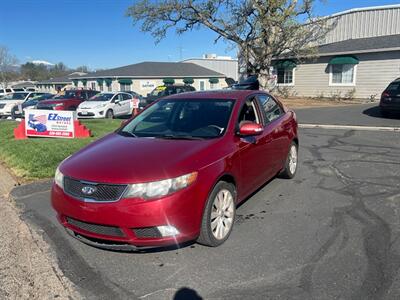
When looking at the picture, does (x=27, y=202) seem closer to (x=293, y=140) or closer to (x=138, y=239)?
(x=138, y=239)

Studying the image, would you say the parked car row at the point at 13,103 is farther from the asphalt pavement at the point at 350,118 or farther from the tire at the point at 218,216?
the tire at the point at 218,216

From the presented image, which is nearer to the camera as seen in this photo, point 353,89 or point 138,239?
point 138,239

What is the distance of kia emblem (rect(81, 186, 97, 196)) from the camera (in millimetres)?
3328

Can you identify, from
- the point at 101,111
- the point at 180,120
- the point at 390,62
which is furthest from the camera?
the point at 390,62

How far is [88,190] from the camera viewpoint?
3.36 m

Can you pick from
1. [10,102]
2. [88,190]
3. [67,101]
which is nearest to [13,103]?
[10,102]

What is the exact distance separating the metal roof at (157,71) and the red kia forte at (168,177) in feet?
132

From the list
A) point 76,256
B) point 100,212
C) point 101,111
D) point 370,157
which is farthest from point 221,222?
point 101,111

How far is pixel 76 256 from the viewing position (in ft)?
12.0

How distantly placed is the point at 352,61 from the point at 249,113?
2188cm

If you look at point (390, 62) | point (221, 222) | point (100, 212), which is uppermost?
point (390, 62)

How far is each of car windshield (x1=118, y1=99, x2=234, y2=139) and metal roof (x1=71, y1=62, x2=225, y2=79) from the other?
130 ft

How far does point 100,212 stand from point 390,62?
2391 cm

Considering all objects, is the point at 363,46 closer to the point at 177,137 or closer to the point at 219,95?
the point at 219,95
